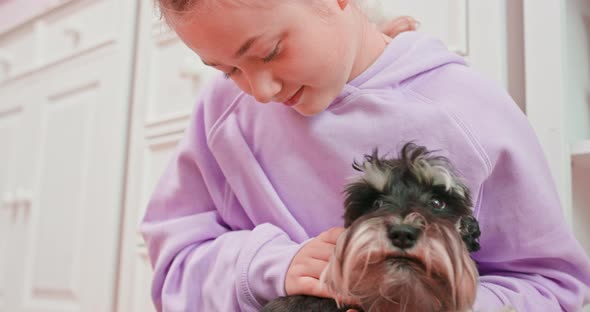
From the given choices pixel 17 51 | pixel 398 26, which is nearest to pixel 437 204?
pixel 398 26

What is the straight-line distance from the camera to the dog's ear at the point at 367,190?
676 millimetres

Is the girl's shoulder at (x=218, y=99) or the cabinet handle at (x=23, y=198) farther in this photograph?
the cabinet handle at (x=23, y=198)

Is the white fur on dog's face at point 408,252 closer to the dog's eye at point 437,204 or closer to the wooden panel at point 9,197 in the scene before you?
the dog's eye at point 437,204

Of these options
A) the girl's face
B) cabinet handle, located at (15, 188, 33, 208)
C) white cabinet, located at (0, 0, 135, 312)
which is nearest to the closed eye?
the girl's face

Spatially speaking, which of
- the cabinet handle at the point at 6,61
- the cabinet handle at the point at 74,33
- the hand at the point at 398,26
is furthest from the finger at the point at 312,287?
the cabinet handle at the point at 6,61

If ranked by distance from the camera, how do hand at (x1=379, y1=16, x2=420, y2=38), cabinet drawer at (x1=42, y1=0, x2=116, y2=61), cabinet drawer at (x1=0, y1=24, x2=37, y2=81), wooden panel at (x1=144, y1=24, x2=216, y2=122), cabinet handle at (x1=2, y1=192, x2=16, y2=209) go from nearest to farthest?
hand at (x1=379, y1=16, x2=420, y2=38) → wooden panel at (x1=144, y1=24, x2=216, y2=122) → cabinet drawer at (x1=42, y1=0, x2=116, y2=61) → cabinet handle at (x1=2, y1=192, x2=16, y2=209) → cabinet drawer at (x1=0, y1=24, x2=37, y2=81)

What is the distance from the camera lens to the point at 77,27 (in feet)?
6.39

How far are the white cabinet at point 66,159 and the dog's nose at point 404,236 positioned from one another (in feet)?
4.11

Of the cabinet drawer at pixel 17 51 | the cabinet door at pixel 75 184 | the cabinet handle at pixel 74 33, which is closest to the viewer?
the cabinet door at pixel 75 184

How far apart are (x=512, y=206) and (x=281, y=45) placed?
381 millimetres

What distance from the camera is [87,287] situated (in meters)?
1.71

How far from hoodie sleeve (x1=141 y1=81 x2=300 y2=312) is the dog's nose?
22 centimetres

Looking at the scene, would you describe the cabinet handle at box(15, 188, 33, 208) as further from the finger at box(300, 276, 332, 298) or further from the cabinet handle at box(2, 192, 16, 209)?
the finger at box(300, 276, 332, 298)

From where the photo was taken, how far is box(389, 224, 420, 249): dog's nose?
59cm
